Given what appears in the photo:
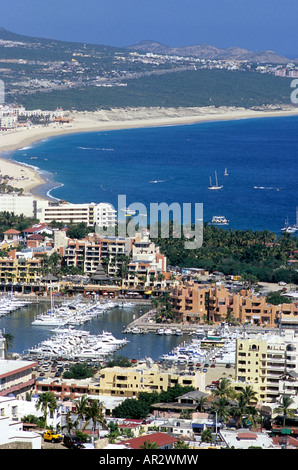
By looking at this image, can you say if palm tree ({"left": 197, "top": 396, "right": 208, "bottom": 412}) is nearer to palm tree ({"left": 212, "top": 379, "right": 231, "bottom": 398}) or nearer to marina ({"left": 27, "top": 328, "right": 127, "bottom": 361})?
palm tree ({"left": 212, "top": 379, "right": 231, "bottom": 398})

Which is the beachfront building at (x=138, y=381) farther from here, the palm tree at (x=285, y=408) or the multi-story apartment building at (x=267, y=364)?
the palm tree at (x=285, y=408)

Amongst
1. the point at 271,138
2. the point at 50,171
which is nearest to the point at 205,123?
the point at 271,138

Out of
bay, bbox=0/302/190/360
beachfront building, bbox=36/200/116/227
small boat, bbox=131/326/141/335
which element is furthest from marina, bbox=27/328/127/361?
beachfront building, bbox=36/200/116/227

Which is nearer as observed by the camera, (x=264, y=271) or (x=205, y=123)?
(x=264, y=271)

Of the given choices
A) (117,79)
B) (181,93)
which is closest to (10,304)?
(181,93)

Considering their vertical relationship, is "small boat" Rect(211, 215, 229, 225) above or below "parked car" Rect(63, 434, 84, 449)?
above

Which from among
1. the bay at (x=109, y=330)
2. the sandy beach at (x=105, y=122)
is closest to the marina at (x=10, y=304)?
the bay at (x=109, y=330)
